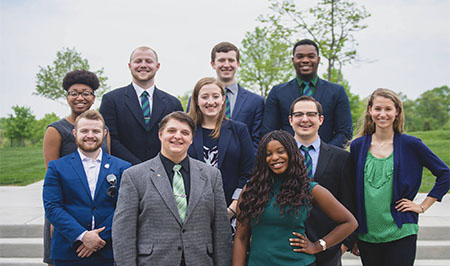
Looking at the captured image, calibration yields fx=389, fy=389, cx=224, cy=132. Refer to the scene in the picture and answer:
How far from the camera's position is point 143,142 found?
14.2ft

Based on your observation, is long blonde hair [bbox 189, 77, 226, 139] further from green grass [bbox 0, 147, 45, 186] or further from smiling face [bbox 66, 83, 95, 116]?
green grass [bbox 0, 147, 45, 186]

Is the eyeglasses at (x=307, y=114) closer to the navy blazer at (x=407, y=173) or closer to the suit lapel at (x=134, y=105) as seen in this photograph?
the navy blazer at (x=407, y=173)

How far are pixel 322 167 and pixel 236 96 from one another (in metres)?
1.75

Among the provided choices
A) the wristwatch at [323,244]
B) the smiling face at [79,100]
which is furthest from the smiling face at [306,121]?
the smiling face at [79,100]

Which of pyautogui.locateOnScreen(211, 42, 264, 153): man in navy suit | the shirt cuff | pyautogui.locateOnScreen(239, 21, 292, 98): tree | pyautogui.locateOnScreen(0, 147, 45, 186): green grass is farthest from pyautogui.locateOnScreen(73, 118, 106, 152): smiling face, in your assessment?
pyautogui.locateOnScreen(239, 21, 292, 98): tree

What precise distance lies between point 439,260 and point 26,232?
22.2 ft

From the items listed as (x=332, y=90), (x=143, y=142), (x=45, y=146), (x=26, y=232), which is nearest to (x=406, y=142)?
(x=332, y=90)

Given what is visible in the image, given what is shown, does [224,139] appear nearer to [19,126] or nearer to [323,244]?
[323,244]

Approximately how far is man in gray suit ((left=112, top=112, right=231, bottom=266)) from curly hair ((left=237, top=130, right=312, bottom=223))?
0.26 m

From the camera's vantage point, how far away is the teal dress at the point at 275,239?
2.80m

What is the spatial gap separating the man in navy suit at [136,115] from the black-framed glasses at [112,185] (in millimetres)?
761

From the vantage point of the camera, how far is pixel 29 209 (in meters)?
7.84

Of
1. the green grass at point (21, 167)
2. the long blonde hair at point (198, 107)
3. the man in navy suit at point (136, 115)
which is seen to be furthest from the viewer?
the green grass at point (21, 167)

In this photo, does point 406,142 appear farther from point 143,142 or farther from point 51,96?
point 51,96
